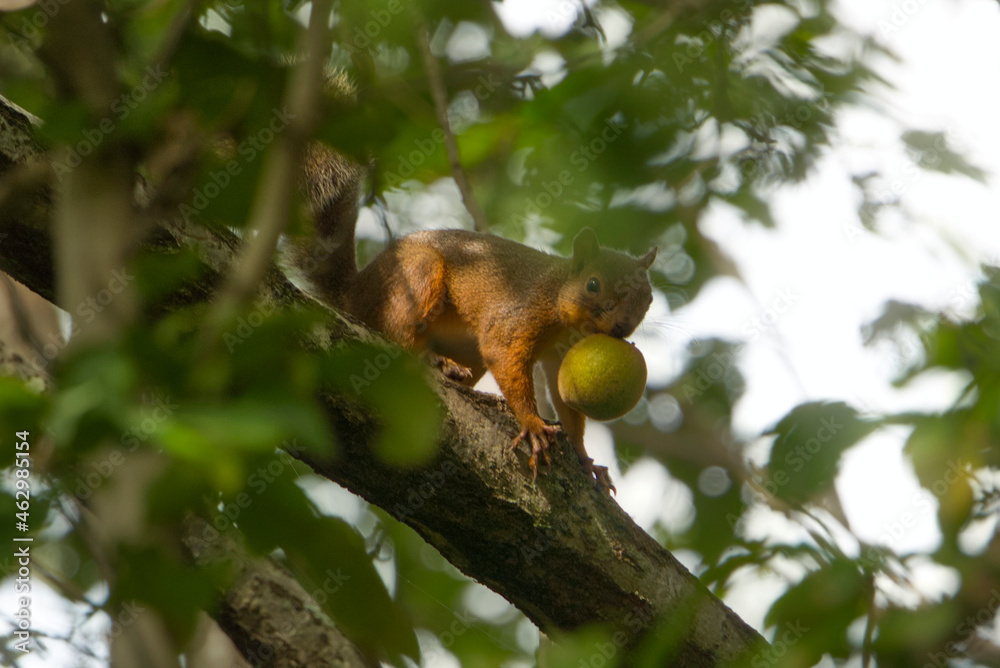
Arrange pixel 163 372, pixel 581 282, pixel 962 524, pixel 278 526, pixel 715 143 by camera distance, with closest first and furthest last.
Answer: pixel 163 372 → pixel 278 526 → pixel 962 524 → pixel 715 143 → pixel 581 282

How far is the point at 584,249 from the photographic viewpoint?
323 cm

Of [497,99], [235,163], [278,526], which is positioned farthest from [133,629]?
[497,99]

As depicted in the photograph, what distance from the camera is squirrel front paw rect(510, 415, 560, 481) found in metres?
2.34

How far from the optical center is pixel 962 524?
1476mm

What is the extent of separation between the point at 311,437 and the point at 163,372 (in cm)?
20

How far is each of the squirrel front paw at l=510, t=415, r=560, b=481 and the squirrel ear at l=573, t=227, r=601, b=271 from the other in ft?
2.65

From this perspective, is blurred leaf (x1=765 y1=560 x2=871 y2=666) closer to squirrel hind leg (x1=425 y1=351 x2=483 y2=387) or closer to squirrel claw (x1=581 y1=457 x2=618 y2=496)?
squirrel claw (x1=581 y1=457 x2=618 y2=496)

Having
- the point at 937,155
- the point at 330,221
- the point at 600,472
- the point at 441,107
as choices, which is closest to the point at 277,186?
the point at 441,107

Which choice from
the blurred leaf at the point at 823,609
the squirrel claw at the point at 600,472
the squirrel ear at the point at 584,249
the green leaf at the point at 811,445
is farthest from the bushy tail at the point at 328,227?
the blurred leaf at the point at 823,609

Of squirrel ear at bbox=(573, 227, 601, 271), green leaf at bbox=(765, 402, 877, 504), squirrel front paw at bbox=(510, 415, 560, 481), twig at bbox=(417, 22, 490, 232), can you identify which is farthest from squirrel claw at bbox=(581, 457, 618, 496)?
green leaf at bbox=(765, 402, 877, 504)

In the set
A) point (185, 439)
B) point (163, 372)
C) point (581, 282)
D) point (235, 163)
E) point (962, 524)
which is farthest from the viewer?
point (581, 282)

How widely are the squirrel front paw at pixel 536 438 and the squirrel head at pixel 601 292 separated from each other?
62cm

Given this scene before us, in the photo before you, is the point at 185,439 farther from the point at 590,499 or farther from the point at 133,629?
the point at 590,499

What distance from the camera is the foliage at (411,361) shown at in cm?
84
